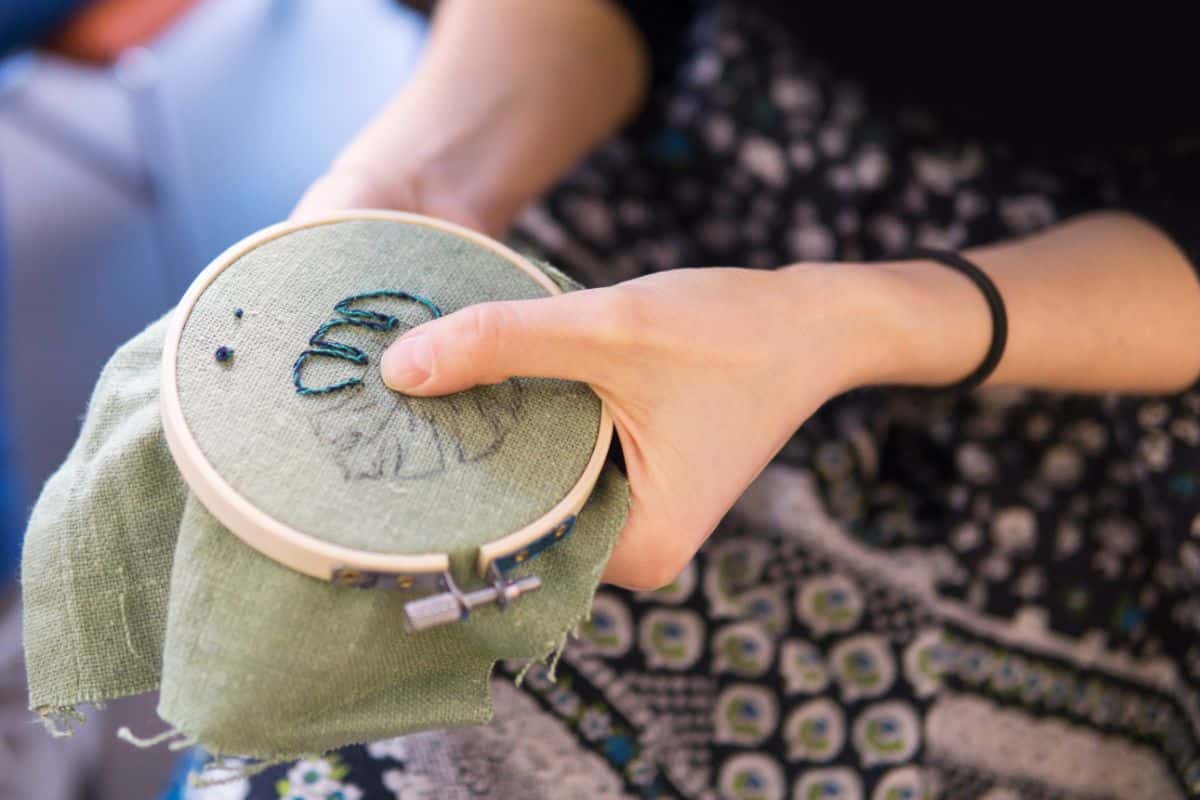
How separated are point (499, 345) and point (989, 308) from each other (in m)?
0.42

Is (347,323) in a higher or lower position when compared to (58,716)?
higher

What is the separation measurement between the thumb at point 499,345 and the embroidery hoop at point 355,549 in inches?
3.0

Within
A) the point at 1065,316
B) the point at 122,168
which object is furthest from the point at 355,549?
the point at 122,168

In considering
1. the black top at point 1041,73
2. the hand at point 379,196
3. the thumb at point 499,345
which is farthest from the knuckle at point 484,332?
the black top at point 1041,73

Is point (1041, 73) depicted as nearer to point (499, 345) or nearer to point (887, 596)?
point (887, 596)

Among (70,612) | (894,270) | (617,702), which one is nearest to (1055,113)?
(894,270)

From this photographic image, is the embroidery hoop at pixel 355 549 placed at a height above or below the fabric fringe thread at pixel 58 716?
above

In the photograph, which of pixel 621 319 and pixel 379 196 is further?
pixel 379 196

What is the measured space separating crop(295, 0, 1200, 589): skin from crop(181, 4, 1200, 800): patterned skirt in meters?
0.07

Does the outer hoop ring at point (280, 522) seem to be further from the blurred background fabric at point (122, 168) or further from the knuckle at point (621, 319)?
the blurred background fabric at point (122, 168)

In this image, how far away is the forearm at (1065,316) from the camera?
75cm

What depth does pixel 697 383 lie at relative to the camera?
608 mm

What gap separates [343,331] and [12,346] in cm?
139

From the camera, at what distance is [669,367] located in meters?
0.60
